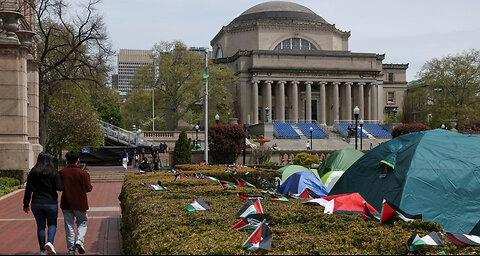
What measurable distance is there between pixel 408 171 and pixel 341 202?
298cm

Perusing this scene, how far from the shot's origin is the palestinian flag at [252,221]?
263 inches

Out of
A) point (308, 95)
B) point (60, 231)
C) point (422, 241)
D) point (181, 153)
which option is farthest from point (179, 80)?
point (422, 241)

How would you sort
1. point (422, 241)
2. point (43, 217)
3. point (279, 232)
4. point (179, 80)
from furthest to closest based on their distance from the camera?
point (179, 80) → point (43, 217) → point (279, 232) → point (422, 241)

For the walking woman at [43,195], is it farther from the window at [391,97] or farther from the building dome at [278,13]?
the window at [391,97]

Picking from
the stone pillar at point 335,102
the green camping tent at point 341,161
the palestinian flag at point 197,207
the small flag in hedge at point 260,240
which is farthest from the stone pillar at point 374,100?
the small flag in hedge at point 260,240

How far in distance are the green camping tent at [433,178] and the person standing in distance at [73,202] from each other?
6.49 meters

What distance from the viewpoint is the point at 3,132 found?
23094 mm

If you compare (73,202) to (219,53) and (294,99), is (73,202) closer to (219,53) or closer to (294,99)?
(294,99)

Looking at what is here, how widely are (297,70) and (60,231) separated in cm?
6500

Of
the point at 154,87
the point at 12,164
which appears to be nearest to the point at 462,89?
the point at 154,87

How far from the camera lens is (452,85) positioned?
66.4m

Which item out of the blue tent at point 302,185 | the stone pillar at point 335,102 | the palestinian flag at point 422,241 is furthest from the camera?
the stone pillar at point 335,102

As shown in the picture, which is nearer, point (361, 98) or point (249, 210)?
point (249, 210)

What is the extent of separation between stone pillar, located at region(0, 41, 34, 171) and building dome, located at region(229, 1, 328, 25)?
62.3 metres
